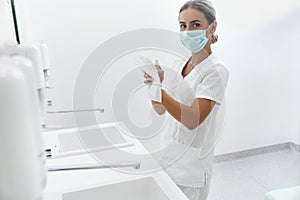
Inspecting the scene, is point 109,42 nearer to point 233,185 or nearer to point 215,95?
point 215,95

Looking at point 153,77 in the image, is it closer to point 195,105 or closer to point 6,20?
point 195,105

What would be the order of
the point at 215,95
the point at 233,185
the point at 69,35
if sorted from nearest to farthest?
the point at 215,95 < the point at 69,35 < the point at 233,185

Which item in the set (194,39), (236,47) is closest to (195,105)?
(194,39)

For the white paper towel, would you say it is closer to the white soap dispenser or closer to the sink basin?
the sink basin

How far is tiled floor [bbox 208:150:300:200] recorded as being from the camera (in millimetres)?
2260

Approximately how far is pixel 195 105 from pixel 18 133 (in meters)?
0.86

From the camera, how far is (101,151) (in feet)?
4.21

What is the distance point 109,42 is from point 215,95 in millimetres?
1103

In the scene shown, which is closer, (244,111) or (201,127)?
(201,127)

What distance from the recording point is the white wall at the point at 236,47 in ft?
6.09

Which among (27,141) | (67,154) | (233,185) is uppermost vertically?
(27,141)

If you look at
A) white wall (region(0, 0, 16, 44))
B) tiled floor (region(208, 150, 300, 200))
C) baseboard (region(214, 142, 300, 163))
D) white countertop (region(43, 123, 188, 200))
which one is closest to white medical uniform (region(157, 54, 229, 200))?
white countertop (region(43, 123, 188, 200))

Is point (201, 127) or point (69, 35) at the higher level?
point (69, 35)

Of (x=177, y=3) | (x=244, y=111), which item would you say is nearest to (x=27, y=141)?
(x=177, y=3)
